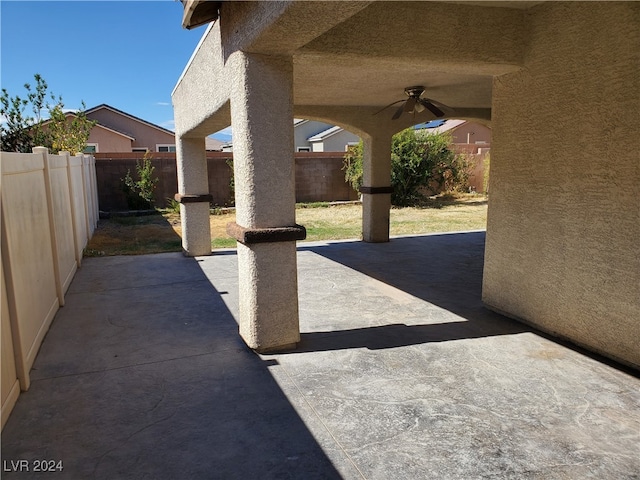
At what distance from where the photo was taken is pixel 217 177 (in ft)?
58.2

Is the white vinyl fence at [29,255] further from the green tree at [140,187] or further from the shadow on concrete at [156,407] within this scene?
the green tree at [140,187]

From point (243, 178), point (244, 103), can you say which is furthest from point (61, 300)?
point (244, 103)

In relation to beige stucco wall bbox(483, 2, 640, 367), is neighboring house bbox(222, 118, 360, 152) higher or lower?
higher

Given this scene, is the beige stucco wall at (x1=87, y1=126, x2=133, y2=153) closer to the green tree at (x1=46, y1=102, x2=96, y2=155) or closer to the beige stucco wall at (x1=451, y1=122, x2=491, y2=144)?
the green tree at (x1=46, y1=102, x2=96, y2=155)

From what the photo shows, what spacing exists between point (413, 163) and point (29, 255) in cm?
Answer: 1602

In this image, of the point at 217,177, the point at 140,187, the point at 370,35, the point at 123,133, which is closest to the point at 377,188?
the point at 370,35

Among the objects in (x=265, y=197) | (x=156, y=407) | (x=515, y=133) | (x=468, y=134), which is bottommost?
(x=156, y=407)

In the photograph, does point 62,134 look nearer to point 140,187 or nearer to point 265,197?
point 140,187

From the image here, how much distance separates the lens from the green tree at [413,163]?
1853cm

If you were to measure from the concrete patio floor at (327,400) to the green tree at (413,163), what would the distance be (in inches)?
513

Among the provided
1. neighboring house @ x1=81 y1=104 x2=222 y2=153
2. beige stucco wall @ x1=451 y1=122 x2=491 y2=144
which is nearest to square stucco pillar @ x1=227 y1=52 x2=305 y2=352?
neighboring house @ x1=81 y1=104 x2=222 y2=153

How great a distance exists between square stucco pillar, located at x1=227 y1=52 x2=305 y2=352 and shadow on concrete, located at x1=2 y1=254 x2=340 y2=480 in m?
0.44

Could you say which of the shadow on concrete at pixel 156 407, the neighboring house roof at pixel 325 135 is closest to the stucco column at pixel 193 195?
the shadow on concrete at pixel 156 407

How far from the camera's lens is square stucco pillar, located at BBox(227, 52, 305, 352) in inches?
156
